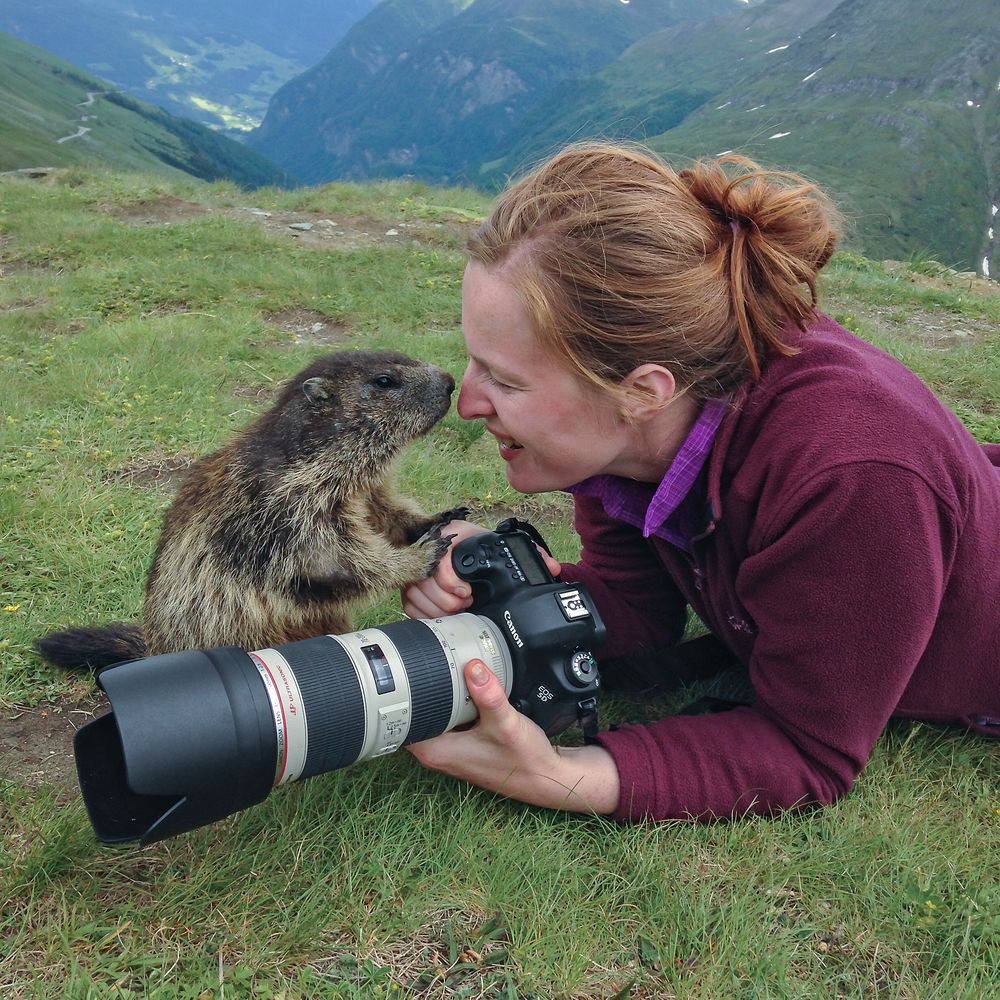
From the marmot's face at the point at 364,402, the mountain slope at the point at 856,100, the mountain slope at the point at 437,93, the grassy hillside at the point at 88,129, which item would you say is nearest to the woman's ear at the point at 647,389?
the marmot's face at the point at 364,402

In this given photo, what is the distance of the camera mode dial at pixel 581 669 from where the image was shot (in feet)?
6.44

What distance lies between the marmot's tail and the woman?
1342 millimetres

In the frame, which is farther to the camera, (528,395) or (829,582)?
(528,395)

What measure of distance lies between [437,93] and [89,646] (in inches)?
7470

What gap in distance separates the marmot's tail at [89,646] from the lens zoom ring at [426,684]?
4.44ft

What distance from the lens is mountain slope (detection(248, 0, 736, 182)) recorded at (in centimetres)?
16050

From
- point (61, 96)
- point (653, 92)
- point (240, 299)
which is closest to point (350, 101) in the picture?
point (653, 92)

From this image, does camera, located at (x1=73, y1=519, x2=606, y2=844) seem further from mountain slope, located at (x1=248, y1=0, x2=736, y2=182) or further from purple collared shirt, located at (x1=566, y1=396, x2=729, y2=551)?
mountain slope, located at (x1=248, y1=0, x2=736, y2=182)

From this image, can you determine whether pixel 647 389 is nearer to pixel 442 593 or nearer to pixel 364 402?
pixel 442 593

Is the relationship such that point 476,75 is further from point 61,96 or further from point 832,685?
point 832,685

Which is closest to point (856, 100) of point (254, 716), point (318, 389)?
point (318, 389)

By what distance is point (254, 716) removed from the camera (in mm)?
1662

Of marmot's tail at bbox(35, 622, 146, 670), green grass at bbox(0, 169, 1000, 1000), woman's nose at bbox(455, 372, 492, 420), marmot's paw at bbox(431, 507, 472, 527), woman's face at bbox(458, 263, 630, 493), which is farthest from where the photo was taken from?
marmot's paw at bbox(431, 507, 472, 527)

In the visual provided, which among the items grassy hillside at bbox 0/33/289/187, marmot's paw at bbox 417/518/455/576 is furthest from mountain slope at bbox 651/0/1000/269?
marmot's paw at bbox 417/518/455/576
